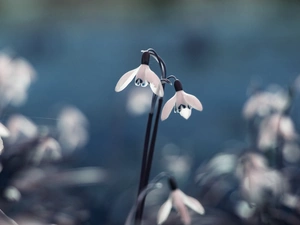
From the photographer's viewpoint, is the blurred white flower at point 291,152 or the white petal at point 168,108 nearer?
the white petal at point 168,108

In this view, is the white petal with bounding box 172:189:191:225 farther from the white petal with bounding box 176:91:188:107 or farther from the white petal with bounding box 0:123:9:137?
the white petal with bounding box 0:123:9:137

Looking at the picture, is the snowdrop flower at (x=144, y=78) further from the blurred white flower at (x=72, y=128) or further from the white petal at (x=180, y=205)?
the white petal at (x=180, y=205)

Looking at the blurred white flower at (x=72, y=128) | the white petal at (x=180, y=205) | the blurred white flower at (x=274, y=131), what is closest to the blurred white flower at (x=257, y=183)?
the blurred white flower at (x=274, y=131)

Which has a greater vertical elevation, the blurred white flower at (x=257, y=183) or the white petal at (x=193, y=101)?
the white petal at (x=193, y=101)

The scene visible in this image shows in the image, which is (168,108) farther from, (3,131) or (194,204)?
(3,131)

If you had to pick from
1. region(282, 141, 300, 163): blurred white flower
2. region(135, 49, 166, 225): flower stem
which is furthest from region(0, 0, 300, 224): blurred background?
region(282, 141, 300, 163): blurred white flower

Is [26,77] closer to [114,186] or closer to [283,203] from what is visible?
[114,186]

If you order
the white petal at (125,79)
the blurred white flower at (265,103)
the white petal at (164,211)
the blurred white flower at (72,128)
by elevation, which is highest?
the blurred white flower at (265,103)
